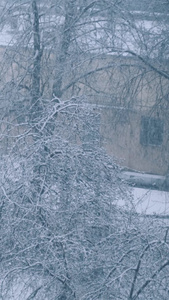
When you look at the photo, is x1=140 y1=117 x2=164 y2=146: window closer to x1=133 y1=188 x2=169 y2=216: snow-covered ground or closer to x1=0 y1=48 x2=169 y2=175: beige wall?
x1=0 y1=48 x2=169 y2=175: beige wall

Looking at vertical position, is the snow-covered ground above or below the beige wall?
below

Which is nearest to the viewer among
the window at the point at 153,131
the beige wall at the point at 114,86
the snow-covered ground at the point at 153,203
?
the snow-covered ground at the point at 153,203

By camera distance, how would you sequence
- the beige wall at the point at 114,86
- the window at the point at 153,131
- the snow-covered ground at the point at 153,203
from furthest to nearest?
the window at the point at 153,131
the beige wall at the point at 114,86
the snow-covered ground at the point at 153,203

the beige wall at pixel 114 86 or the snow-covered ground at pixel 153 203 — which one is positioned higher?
the beige wall at pixel 114 86

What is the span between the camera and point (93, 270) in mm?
6086

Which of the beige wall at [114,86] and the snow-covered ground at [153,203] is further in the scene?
the beige wall at [114,86]

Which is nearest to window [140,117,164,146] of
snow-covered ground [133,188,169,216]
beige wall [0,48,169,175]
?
beige wall [0,48,169,175]

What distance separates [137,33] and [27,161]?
4.96 meters

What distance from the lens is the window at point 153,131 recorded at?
38.3 feet

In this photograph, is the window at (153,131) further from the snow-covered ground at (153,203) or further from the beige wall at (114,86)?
the snow-covered ground at (153,203)

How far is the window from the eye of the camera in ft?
→ 38.3

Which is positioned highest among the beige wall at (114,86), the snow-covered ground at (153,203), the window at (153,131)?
the beige wall at (114,86)

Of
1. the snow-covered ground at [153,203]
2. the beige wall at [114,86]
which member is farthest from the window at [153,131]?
the snow-covered ground at [153,203]

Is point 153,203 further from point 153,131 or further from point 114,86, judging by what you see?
point 114,86
